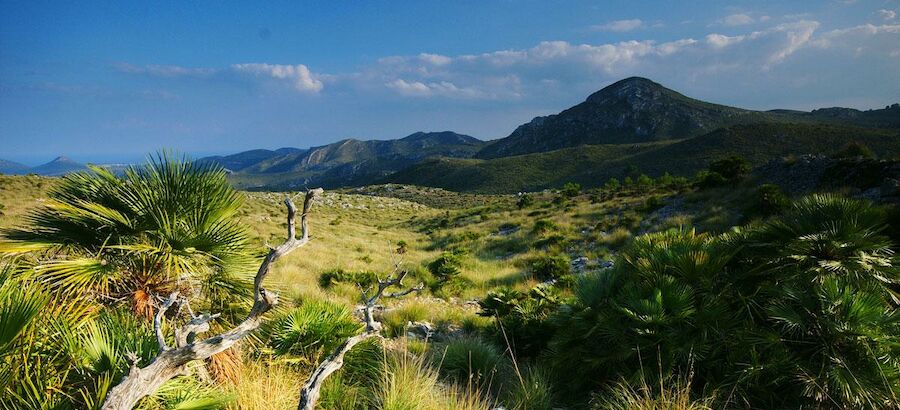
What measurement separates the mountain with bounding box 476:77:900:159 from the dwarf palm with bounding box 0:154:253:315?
13385 cm

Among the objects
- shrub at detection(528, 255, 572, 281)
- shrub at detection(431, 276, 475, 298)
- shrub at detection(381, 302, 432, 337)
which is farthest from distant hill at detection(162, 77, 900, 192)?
shrub at detection(528, 255, 572, 281)

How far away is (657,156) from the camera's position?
80438mm

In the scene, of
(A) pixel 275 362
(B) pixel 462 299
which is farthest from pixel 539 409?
(B) pixel 462 299

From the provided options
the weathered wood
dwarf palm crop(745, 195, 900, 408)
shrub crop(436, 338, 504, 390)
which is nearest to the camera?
the weathered wood

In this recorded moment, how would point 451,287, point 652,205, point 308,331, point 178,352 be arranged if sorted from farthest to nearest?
point 652,205 < point 451,287 < point 308,331 < point 178,352

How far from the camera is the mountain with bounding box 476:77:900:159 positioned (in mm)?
118688

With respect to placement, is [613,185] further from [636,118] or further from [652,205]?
[636,118]

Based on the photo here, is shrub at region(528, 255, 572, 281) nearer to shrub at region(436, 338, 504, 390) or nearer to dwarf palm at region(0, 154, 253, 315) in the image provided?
shrub at region(436, 338, 504, 390)

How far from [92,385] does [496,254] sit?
16.2 meters

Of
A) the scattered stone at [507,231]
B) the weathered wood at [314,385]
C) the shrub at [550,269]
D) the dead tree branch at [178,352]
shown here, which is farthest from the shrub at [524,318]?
the scattered stone at [507,231]

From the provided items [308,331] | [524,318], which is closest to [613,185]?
[524,318]

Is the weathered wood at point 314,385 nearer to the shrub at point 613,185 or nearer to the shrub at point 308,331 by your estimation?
the shrub at point 308,331

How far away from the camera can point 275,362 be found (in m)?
4.14

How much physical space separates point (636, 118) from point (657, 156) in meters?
80.2
